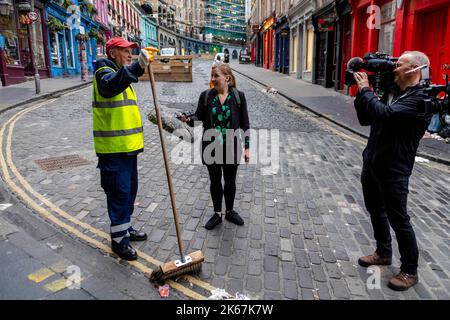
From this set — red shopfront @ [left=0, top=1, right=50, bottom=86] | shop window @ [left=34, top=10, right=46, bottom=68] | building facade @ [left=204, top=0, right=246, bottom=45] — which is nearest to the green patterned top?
red shopfront @ [left=0, top=1, right=50, bottom=86]

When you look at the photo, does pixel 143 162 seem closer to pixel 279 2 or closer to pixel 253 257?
pixel 253 257

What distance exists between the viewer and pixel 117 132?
312cm

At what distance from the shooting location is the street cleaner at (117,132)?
300 cm

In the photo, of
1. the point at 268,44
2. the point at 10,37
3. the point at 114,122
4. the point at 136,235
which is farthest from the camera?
the point at 268,44

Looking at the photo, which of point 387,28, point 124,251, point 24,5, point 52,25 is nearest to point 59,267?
point 124,251

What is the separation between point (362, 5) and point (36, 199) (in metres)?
14.0

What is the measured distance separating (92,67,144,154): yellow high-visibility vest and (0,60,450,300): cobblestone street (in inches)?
42.2

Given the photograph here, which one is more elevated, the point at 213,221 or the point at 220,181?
the point at 220,181

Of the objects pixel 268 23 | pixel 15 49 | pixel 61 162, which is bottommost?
pixel 61 162

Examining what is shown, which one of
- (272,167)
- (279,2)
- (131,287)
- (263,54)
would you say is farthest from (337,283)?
(263,54)

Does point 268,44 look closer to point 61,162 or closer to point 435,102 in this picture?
point 61,162

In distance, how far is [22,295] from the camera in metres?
2.73

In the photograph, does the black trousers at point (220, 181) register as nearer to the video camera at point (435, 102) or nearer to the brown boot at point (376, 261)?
the brown boot at point (376, 261)

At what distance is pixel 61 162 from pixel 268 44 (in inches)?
1332
